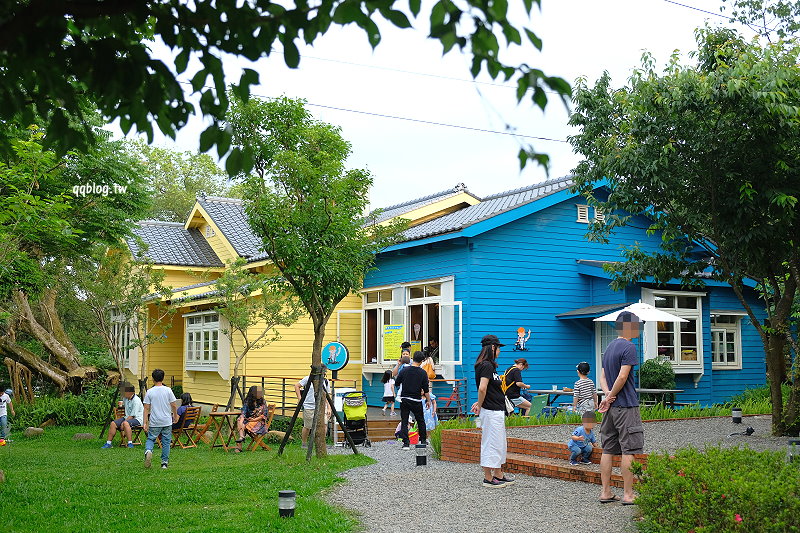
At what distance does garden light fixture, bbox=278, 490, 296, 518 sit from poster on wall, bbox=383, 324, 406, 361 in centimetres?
1156

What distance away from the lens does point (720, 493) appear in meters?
6.14

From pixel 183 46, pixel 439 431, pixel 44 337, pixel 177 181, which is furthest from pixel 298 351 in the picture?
pixel 177 181

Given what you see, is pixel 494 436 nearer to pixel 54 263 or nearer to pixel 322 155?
pixel 322 155

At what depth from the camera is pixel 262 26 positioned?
4172 mm

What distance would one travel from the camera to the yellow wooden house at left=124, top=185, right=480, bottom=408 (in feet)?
71.2

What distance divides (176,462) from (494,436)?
649 cm

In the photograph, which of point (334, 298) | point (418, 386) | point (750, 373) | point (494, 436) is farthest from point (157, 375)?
point (750, 373)

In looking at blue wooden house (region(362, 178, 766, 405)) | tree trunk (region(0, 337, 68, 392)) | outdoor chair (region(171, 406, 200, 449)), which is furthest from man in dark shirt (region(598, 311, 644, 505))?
tree trunk (region(0, 337, 68, 392))

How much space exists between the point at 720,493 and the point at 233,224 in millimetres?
24199

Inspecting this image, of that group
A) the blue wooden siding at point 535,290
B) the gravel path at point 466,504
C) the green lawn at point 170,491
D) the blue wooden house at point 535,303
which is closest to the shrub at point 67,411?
the green lawn at point 170,491

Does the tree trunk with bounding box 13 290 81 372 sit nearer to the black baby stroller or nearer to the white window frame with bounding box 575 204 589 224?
the black baby stroller

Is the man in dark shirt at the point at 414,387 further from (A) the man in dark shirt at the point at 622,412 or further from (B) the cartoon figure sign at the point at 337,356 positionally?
(A) the man in dark shirt at the point at 622,412

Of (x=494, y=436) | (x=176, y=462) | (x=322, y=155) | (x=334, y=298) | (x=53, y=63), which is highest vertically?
(x=322, y=155)

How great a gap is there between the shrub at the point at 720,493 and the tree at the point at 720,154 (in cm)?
548
